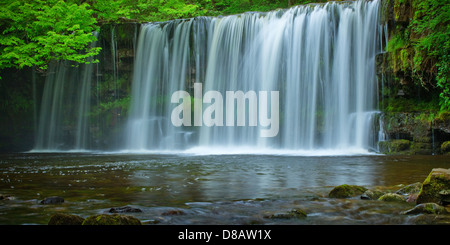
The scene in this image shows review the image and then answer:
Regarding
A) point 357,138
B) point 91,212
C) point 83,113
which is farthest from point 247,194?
point 83,113

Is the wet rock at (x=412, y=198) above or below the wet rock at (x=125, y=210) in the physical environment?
above

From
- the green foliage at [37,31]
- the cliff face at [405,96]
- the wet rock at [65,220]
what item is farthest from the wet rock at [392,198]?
the green foliage at [37,31]

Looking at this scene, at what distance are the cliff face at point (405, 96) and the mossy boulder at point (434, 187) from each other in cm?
892

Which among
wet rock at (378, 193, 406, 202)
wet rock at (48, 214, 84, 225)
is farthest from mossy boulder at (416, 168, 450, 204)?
wet rock at (48, 214, 84, 225)

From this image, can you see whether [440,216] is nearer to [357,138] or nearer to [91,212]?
[91,212]

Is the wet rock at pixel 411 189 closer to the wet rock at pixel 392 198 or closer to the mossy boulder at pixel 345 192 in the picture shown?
the wet rock at pixel 392 198

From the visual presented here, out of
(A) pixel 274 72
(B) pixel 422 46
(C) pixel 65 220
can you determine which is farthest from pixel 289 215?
(A) pixel 274 72

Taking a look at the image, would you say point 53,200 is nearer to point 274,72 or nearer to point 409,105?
point 409,105

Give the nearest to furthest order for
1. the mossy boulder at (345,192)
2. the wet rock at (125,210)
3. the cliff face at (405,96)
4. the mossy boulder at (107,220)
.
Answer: the mossy boulder at (107,220)
the wet rock at (125,210)
the mossy boulder at (345,192)
the cliff face at (405,96)

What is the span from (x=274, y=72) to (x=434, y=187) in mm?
13906

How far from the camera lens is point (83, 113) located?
73.9ft

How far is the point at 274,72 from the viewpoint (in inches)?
735

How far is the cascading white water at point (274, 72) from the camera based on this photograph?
656 inches

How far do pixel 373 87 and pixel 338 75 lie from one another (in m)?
1.59
